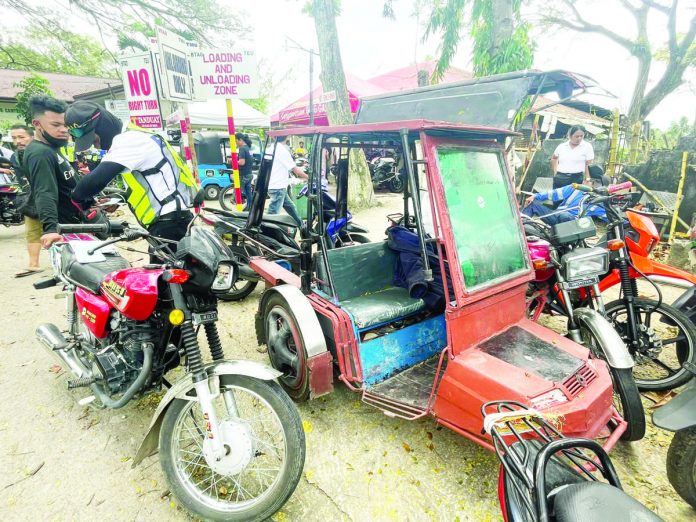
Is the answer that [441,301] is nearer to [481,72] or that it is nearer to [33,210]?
[33,210]

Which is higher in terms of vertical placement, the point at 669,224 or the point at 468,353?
the point at 468,353

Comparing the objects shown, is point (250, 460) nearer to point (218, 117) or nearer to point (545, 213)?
point (545, 213)

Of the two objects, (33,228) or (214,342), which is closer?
(214,342)

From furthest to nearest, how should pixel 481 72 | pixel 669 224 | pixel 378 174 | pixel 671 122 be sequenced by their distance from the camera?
pixel 671 122 → pixel 378 174 → pixel 481 72 → pixel 669 224

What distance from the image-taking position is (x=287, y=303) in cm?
262

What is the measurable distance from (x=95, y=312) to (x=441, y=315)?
93.8 inches

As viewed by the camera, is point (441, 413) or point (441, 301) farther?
point (441, 301)

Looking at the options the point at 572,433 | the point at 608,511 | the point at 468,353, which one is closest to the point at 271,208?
the point at 468,353

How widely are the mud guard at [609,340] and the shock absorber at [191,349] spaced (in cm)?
238

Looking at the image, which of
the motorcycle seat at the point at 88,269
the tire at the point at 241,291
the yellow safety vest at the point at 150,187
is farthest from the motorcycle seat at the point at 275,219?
the motorcycle seat at the point at 88,269

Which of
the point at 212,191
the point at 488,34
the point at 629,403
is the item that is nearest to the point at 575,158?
the point at 488,34

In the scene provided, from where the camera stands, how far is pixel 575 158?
20.5 feet

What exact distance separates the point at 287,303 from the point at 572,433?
71.0 inches

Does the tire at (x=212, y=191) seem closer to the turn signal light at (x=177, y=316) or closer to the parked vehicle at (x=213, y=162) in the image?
the parked vehicle at (x=213, y=162)
